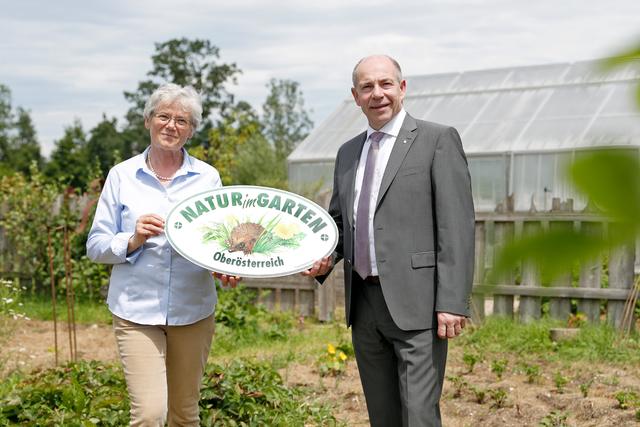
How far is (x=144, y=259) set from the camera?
295cm

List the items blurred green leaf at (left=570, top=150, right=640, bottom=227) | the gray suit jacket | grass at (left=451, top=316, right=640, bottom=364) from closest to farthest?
blurred green leaf at (left=570, top=150, right=640, bottom=227)
the gray suit jacket
grass at (left=451, top=316, right=640, bottom=364)

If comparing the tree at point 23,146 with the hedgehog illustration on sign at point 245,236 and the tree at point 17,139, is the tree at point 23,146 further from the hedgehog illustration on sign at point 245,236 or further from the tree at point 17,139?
the hedgehog illustration on sign at point 245,236

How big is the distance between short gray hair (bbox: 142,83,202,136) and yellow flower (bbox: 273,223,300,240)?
492mm

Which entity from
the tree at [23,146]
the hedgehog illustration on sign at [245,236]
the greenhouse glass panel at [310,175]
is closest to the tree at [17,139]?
the tree at [23,146]

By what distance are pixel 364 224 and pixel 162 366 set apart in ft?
2.91

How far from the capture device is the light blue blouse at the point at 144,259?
115 inches

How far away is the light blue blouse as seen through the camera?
2930 millimetres

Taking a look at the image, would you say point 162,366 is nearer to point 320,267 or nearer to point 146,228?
point 146,228

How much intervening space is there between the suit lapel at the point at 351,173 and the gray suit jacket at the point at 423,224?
139 mm

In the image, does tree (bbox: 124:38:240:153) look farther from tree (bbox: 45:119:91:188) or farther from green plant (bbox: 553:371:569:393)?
green plant (bbox: 553:371:569:393)

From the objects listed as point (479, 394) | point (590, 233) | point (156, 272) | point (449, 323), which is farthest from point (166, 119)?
point (590, 233)

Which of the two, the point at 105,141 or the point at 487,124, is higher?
the point at 105,141

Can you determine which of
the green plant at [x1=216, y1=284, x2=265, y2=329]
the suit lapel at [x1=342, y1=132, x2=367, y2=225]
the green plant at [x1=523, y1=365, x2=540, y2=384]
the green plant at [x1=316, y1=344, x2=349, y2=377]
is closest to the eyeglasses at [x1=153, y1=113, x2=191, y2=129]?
the suit lapel at [x1=342, y1=132, x2=367, y2=225]

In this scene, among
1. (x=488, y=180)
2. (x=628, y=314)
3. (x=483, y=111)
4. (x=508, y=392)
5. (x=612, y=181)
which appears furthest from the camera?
(x=483, y=111)
